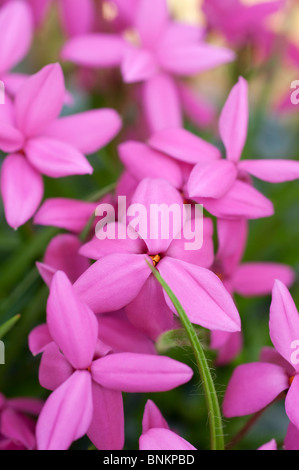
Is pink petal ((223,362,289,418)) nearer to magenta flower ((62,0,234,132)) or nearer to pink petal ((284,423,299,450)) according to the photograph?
pink petal ((284,423,299,450))

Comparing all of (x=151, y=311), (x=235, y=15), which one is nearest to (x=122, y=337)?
(x=151, y=311)

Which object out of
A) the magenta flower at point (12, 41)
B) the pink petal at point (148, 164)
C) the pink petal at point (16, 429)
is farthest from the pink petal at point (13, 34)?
the pink petal at point (16, 429)

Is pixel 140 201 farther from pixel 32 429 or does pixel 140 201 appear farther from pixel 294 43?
pixel 294 43

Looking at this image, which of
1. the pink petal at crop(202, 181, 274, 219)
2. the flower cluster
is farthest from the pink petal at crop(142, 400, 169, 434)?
the pink petal at crop(202, 181, 274, 219)

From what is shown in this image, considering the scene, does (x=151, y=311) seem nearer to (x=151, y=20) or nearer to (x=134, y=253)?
(x=134, y=253)

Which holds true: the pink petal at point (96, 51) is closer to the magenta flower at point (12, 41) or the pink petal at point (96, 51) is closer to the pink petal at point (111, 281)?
the magenta flower at point (12, 41)

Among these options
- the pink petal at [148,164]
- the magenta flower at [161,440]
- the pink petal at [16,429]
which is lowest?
the pink petal at [16,429]
